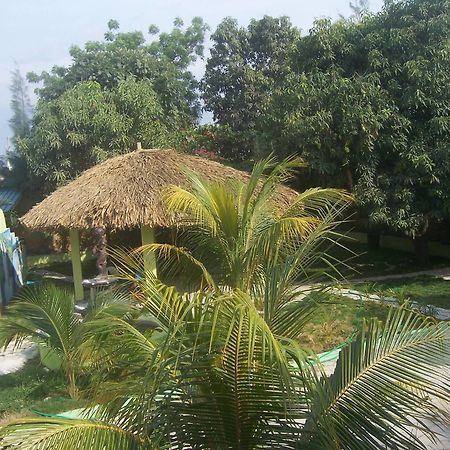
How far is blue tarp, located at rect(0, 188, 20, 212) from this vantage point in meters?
19.6

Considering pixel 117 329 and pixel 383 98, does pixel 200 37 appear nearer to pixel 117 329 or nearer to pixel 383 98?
pixel 383 98

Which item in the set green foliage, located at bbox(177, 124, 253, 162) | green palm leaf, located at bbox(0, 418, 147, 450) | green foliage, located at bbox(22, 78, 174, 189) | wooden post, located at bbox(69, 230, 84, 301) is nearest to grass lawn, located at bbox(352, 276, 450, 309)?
wooden post, located at bbox(69, 230, 84, 301)

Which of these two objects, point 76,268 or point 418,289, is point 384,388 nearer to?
point 418,289

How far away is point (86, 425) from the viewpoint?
251 centimetres

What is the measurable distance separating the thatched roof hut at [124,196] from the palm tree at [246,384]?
7451 mm

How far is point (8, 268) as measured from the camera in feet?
46.5

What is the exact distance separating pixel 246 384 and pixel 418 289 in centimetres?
1025

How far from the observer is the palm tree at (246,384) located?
2494mm

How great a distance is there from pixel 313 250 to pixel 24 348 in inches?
305

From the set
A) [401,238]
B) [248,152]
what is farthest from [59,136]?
[401,238]

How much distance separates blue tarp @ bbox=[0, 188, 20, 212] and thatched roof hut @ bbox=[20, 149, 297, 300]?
743cm

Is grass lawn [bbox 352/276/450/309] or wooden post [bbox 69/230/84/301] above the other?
wooden post [bbox 69/230/84/301]

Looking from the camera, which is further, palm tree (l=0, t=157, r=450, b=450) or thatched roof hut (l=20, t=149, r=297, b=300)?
thatched roof hut (l=20, t=149, r=297, b=300)

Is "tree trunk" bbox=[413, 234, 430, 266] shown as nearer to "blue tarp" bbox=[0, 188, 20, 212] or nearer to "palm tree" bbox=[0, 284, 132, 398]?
"palm tree" bbox=[0, 284, 132, 398]
